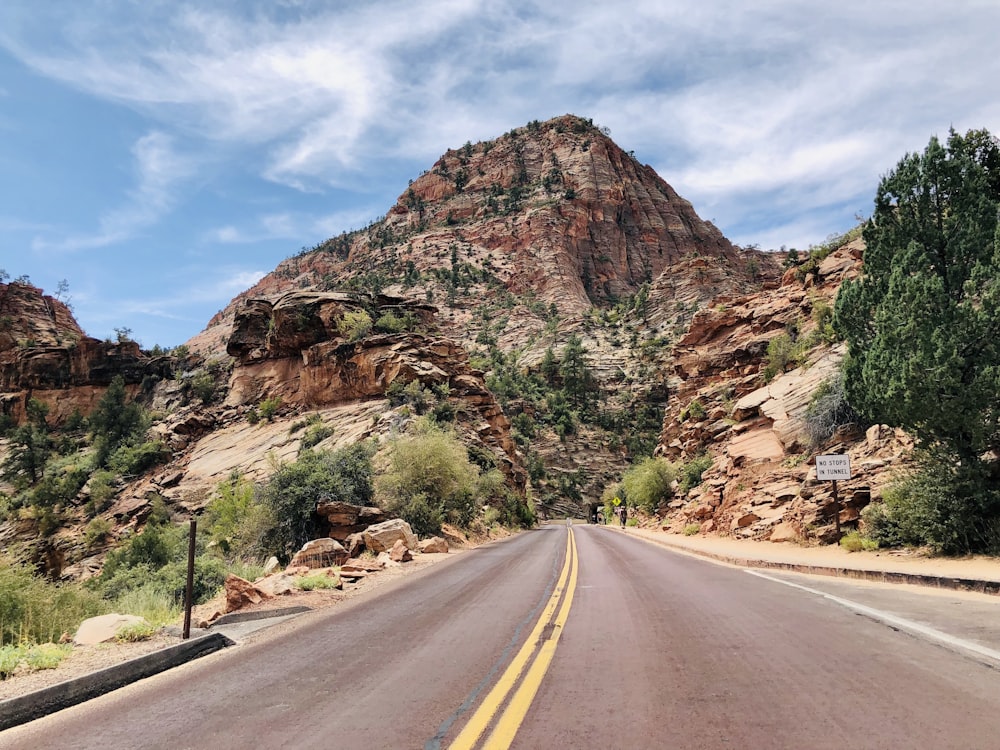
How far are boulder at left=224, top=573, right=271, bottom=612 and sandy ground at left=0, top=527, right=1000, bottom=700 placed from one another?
0.23m

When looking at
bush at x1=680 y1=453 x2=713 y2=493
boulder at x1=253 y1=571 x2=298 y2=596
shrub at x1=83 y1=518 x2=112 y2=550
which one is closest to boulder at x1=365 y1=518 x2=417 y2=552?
boulder at x1=253 y1=571 x2=298 y2=596

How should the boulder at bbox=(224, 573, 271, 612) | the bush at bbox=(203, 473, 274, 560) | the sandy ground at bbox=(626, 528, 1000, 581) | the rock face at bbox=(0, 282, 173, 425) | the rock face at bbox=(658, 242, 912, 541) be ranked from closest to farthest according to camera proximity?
the boulder at bbox=(224, 573, 271, 612) < the sandy ground at bbox=(626, 528, 1000, 581) < the rock face at bbox=(658, 242, 912, 541) < the bush at bbox=(203, 473, 274, 560) < the rock face at bbox=(0, 282, 173, 425)

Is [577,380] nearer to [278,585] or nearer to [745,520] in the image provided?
[745,520]

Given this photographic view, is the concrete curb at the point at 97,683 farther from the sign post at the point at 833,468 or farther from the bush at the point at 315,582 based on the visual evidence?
the sign post at the point at 833,468

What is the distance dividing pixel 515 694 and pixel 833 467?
14892 mm

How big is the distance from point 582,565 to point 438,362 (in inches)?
1262

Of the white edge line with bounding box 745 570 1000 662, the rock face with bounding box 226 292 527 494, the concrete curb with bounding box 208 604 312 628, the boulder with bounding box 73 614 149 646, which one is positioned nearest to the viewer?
the white edge line with bounding box 745 570 1000 662

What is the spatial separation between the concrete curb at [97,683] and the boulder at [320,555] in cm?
946

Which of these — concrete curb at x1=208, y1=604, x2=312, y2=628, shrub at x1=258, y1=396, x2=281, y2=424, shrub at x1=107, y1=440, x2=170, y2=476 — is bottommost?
concrete curb at x1=208, y1=604, x2=312, y2=628

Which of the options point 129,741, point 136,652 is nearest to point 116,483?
point 136,652

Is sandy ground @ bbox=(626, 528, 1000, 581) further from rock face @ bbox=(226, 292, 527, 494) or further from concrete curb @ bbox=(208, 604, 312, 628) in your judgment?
rock face @ bbox=(226, 292, 527, 494)

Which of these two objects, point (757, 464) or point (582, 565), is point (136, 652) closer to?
point (582, 565)

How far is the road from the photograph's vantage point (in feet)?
12.6

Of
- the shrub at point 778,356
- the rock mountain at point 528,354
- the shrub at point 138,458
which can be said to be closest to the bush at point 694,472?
the rock mountain at point 528,354
